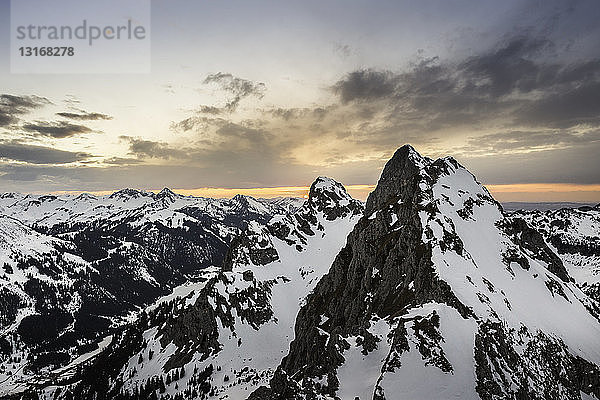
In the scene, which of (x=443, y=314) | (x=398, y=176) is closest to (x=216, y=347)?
(x=398, y=176)

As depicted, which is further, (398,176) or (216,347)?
(216,347)

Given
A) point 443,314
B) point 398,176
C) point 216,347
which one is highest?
point 398,176

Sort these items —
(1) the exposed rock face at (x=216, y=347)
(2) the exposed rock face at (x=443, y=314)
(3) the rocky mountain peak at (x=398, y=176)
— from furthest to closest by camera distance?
1. (1) the exposed rock face at (x=216, y=347)
2. (3) the rocky mountain peak at (x=398, y=176)
3. (2) the exposed rock face at (x=443, y=314)

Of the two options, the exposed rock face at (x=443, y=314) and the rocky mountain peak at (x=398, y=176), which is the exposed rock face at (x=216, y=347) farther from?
the rocky mountain peak at (x=398, y=176)

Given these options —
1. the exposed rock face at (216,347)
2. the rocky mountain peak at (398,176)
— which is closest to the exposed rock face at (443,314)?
the rocky mountain peak at (398,176)

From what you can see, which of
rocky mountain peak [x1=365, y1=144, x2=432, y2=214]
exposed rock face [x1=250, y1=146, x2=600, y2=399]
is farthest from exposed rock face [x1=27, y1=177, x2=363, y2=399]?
rocky mountain peak [x1=365, y1=144, x2=432, y2=214]

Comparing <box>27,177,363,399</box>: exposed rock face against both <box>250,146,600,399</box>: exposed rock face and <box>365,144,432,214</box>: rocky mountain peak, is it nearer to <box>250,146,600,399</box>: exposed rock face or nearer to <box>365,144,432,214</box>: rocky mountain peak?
<box>250,146,600,399</box>: exposed rock face

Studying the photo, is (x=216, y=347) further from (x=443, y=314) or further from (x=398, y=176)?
(x=443, y=314)

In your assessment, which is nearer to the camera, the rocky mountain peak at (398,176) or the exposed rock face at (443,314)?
the exposed rock face at (443,314)
